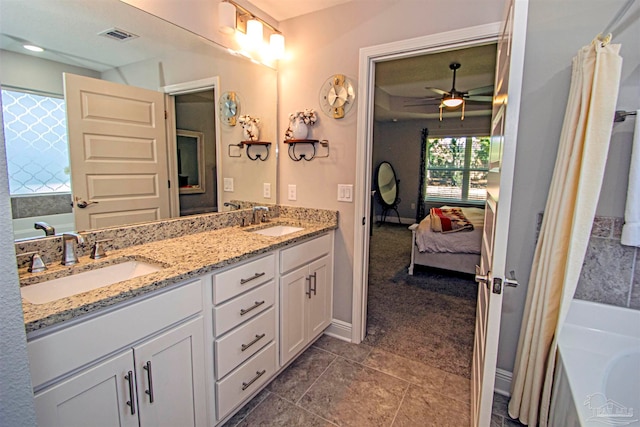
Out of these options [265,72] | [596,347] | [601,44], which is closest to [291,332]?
[596,347]

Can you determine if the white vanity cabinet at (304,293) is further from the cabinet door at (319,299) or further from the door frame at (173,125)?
the door frame at (173,125)

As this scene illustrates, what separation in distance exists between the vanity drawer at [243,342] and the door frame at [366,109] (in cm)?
77

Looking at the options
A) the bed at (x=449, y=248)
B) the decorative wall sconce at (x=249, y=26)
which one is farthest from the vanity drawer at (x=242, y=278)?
the bed at (x=449, y=248)

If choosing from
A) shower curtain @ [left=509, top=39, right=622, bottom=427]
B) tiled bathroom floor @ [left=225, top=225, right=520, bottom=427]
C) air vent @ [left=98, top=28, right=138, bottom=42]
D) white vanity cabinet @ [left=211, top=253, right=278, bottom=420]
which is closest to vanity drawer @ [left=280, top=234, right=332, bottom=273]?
white vanity cabinet @ [left=211, top=253, right=278, bottom=420]

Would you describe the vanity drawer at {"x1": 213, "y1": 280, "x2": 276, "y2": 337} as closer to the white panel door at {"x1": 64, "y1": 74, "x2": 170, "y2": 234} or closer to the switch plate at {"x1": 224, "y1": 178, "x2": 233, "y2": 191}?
the white panel door at {"x1": 64, "y1": 74, "x2": 170, "y2": 234}

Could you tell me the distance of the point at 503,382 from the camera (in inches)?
73.8

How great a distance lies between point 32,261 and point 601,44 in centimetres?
246

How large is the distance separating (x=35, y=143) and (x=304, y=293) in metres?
1.55

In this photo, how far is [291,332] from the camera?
2.00 meters

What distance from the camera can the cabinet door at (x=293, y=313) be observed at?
6.27 ft

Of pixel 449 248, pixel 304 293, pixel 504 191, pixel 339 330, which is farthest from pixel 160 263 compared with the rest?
pixel 449 248

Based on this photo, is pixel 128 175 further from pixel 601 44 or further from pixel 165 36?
pixel 601 44

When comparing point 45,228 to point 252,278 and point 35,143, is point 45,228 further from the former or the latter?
point 252,278

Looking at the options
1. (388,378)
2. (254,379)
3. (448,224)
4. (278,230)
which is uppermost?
(278,230)
